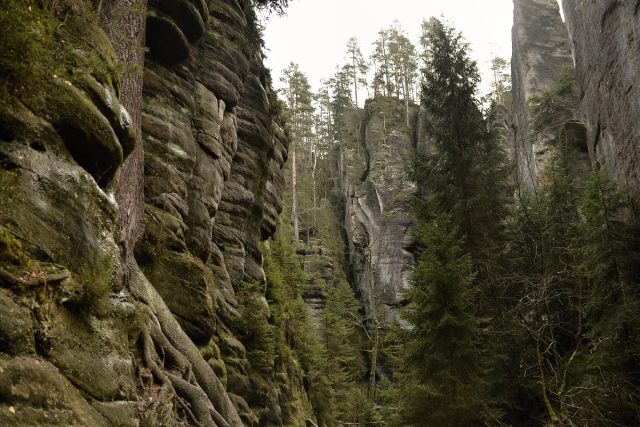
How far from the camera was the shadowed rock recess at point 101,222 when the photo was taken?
13.7ft

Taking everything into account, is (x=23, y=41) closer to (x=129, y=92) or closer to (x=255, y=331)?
(x=129, y=92)

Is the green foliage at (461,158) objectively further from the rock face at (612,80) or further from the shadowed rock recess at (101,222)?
the shadowed rock recess at (101,222)

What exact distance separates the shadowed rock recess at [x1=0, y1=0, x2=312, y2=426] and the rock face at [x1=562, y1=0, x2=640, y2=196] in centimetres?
1242

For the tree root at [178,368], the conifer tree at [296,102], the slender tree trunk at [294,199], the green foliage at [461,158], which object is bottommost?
the tree root at [178,368]

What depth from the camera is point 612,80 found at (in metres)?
17.2

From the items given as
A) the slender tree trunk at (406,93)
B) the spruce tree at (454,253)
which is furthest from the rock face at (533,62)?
the slender tree trunk at (406,93)

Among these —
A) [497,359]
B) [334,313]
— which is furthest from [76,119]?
[334,313]

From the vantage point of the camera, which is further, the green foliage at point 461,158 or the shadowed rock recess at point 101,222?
the green foliage at point 461,158

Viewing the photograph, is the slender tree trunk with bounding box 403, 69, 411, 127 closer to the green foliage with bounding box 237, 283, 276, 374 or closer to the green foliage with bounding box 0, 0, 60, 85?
the green foliage with bounding box 237, 283, 276, 374

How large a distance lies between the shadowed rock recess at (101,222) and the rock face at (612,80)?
40.8 ft

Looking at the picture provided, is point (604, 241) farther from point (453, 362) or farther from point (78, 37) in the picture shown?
point (78, 37)

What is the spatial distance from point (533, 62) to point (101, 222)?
35358 mm

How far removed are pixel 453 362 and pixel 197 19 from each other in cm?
1067

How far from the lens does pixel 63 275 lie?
4574 mm
